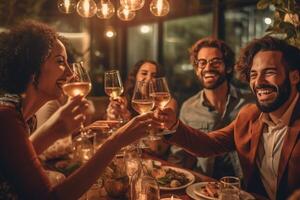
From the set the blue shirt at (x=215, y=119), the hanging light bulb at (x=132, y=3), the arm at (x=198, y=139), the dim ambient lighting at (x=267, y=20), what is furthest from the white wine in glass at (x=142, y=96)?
the dim ambient lighting at (x=267, y=20)

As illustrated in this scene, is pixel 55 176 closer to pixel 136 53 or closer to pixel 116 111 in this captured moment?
pixel 116 111

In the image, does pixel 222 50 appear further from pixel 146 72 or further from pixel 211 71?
pixel 146 72

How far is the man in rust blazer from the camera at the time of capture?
2119 millimetres

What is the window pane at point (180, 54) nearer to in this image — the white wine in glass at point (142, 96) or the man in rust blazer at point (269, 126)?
the man in rust blazer at point (269, 126)

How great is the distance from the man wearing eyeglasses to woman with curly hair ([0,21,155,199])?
1.59 meters

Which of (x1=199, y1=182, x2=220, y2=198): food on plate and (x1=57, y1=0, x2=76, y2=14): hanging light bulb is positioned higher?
(x1=57, y1=0, x2=76, y2=14): hanging light bulb

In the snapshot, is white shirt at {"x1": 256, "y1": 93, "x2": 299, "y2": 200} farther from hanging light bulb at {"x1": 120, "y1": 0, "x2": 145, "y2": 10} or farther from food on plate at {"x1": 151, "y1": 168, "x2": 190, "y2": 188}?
hanging light bulb at {"x1": 120, "y1": 0, "x2": 145, "y2": 10}

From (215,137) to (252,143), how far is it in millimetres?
280

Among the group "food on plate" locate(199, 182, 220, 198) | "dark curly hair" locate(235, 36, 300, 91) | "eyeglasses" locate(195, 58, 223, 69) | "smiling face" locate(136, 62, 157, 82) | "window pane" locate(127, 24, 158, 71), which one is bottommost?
"food on plate" locate(199, 182, 220, 198)

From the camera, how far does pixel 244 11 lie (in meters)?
4.12

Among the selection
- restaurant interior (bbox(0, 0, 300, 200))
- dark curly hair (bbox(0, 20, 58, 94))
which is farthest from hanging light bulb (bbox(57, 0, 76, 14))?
Answer: dark curly hair (bbox(0, 20, 58, 94))

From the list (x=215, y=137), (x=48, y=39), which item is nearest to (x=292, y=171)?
(x=215, y=137)

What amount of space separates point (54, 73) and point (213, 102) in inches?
70.5

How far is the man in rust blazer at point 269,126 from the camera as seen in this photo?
83.4 inches
